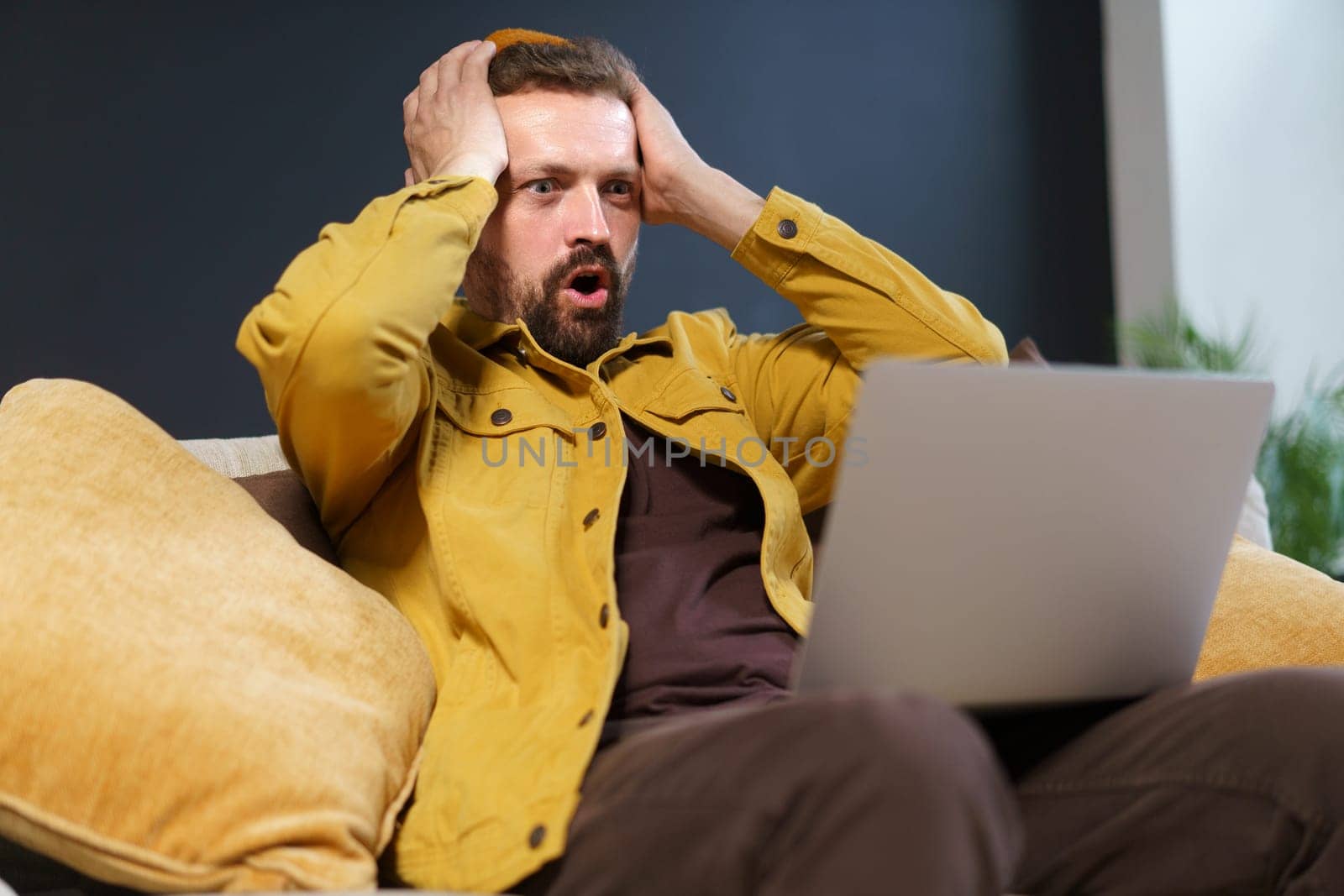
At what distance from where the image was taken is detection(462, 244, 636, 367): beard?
1.68m

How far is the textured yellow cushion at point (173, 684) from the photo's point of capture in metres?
1.03

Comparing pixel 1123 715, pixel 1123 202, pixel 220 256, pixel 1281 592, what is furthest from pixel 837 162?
pixel 1123 715

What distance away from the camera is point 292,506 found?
144 cm

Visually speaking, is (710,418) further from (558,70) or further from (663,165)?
(558,70)

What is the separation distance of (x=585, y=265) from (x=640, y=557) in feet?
1.52

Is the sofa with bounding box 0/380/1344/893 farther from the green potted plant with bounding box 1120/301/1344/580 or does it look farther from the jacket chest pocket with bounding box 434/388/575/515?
the green potted plant with bounding box 1120/301/1344/580

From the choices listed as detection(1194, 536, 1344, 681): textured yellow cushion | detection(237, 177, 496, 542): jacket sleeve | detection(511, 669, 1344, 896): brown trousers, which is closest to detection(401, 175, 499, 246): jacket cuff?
detection(237, 177, 496, 542): jacket sleeve

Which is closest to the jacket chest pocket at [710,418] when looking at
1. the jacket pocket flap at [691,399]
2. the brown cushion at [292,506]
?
the jacket pocket flap at [691,399]

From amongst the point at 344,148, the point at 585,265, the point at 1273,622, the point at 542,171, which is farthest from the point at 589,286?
the point at 344,148

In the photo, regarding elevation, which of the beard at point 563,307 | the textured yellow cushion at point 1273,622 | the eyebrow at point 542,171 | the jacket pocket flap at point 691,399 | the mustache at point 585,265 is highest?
the eyebrow at point 542,171

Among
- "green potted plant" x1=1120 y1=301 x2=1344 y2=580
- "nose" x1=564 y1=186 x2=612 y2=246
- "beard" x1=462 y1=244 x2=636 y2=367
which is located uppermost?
"nose" x1=564 y1=186 x2=612 y2=246

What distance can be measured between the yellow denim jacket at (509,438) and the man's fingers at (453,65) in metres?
0.26

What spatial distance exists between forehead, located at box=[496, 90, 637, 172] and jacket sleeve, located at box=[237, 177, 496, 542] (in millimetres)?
254

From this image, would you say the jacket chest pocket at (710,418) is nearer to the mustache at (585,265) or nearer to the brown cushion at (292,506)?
the mustache at (585,265)
